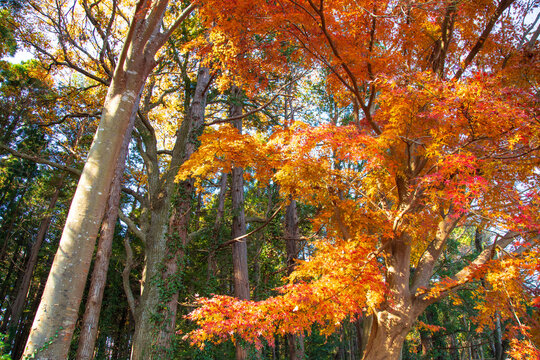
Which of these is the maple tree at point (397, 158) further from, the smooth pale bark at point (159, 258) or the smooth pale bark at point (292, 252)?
the smooth pale bark at point (292, 252)

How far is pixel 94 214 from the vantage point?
2.81 meters

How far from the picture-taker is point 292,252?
945cm

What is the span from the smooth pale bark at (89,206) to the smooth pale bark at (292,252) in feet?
18.4

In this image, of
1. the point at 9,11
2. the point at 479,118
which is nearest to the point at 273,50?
the point at 479,118

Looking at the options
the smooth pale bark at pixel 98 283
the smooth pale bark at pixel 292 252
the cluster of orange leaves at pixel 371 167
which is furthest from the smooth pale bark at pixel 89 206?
the smooth pale bark at pixel 292 252

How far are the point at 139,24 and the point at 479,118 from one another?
4.56 m

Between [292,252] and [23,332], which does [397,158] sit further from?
[23,332]

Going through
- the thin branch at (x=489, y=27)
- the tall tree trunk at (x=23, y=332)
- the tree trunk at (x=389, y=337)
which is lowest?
the tree trunk at (x=389, y=337)

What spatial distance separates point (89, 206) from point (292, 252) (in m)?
7.37

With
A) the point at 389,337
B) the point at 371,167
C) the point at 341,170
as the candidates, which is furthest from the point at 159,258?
the point at 389,337

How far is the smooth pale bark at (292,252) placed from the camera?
8.70 m

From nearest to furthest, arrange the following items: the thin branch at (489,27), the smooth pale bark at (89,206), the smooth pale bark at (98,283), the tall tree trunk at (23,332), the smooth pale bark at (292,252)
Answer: the smooth pale bark at (89,206)
the thin branch at (489,27)
the smooth pale bark at (98,283)
the smooth pale bark at (292,252)
the tall tree trunk at (23,332)

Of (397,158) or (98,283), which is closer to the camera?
(397,158)

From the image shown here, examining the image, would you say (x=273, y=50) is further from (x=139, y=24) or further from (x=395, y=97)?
(x=139, y=24)
